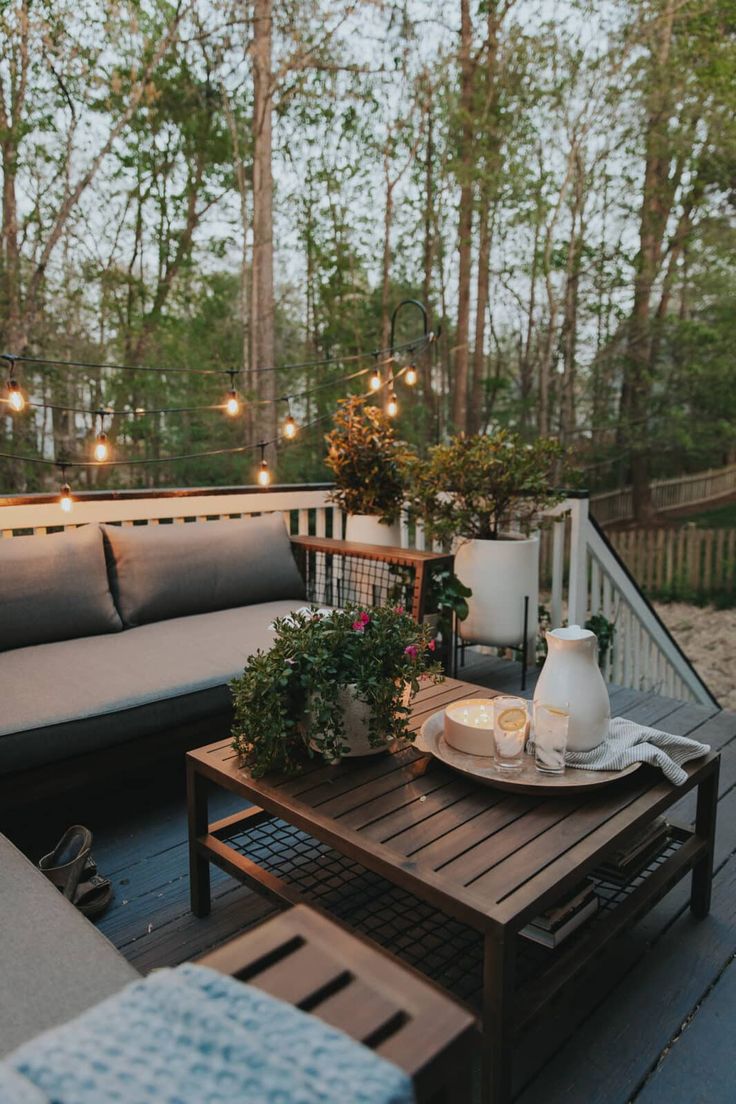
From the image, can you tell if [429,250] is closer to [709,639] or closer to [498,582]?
[709,639]

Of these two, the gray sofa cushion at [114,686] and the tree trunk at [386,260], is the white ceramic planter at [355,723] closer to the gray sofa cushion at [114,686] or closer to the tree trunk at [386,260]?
the gray sofa cushion at [114,686]

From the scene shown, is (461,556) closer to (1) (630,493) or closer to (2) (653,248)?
(2) (653,248)

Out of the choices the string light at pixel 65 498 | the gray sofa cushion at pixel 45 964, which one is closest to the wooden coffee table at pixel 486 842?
the gray sofa cushion at pixel 45 964

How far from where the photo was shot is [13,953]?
3.46ft

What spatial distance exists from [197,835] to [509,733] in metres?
0.77

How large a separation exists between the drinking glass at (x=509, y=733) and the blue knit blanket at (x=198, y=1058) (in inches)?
38.0

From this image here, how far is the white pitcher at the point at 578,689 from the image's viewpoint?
1.58 metres

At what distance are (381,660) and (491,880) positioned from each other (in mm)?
530

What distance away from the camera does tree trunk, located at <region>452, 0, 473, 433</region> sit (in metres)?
7.56

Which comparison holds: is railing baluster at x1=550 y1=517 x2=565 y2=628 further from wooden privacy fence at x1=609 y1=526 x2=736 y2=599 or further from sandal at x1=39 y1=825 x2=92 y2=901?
wooden privacy fence at x1=609 y1=526 x2=736 y2=599

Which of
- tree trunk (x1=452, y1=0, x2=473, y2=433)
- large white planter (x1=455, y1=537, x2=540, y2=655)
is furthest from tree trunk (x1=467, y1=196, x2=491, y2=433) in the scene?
large white planter (x1=455, y1=537, x2=540, y2=655)

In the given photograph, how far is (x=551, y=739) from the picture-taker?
1.50 meters

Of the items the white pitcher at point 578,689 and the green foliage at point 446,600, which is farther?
the green foliage at point 446,600

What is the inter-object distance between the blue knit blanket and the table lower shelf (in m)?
0.80
